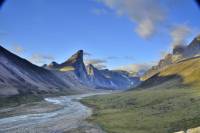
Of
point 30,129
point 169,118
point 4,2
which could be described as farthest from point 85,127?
point 4,2

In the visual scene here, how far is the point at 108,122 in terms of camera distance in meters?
63.2

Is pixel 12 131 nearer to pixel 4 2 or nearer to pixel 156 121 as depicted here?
pixel 156 121

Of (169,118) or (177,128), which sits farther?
(169,118)

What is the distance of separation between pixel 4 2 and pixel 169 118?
58712mm

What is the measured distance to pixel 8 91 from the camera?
16738cm

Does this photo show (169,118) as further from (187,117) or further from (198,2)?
(198,2)

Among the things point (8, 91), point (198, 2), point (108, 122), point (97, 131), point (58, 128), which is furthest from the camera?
point (8, 91)

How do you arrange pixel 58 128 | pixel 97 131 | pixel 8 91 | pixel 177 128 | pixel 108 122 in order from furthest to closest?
pixel 8 91
pixel 108 122
pixel 58 128
pixel 97 131
pixel 177 128

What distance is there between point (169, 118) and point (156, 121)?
11.5 ft

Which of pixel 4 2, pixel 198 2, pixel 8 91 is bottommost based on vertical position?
pixel 198 2

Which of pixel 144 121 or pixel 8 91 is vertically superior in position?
pixel 8 91

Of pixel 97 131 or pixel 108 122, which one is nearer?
pixel 97 131

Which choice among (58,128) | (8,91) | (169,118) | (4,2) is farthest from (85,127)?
(8,91)

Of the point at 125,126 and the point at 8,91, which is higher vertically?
the point at 8,91
